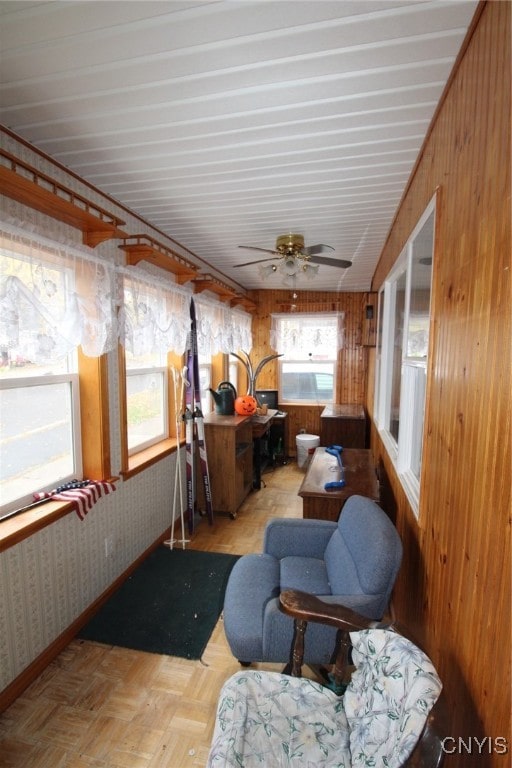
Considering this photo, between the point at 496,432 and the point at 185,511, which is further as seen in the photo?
the point at 185,511

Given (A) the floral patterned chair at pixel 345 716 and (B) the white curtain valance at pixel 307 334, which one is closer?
(A) the floral patterned chair at pixel 345 716

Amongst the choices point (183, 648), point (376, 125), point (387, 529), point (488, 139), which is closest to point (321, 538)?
point (387, 529)

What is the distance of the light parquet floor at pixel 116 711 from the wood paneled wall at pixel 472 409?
1.05 metres

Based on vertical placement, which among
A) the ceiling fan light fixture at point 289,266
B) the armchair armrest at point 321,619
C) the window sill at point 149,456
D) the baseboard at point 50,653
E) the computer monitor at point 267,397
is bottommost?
the baseboard at point 50,653

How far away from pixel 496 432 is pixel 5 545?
190 centimetres

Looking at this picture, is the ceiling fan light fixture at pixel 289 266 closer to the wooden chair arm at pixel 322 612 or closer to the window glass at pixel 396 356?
the window glass at pixel 396 356

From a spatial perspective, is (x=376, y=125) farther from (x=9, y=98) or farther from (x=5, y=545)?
(x=5, y=545)

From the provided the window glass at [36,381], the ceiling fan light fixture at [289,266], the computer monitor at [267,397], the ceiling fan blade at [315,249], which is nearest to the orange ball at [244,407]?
the computer monitor at [267,397]

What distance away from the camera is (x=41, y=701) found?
1.62 m

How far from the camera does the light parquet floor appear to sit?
141cm

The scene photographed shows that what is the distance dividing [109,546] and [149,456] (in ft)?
2.37

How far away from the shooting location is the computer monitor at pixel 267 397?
5.21m

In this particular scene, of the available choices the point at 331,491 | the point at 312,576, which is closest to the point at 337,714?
the point at 312,576

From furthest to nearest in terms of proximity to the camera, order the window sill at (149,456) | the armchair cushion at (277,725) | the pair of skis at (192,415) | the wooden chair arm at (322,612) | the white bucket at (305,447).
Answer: the white bucket at (305,447) < the pair of skis at (192,415) < the window sill at (149,456) < the wooden chair arm at (322,612) < the armchair cushion at (277,725)
